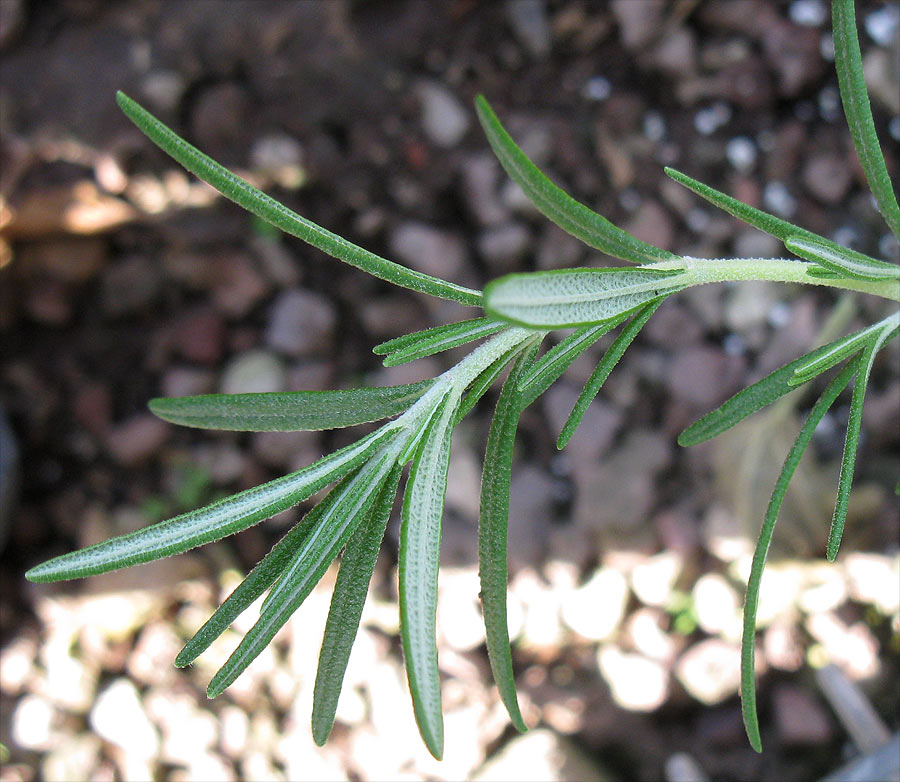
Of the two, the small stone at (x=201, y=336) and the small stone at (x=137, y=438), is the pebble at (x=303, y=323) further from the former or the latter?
the small stone at (x=137, y=438)

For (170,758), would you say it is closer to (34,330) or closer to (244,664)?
(34,330)

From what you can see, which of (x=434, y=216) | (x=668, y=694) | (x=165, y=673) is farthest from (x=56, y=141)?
(x=668, y=694)

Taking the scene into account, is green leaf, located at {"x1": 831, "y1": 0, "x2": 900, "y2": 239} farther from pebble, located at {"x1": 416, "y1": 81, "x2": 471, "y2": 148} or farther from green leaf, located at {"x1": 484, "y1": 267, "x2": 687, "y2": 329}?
pebble, located at {"x1": 416, "y1": 81, "x2": 471, "y2": 148}

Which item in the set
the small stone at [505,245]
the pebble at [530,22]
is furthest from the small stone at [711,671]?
the pebble at [530,22]

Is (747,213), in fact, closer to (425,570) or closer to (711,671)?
(425,570)

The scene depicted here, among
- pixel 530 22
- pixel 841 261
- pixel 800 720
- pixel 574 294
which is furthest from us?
pixel 530 22

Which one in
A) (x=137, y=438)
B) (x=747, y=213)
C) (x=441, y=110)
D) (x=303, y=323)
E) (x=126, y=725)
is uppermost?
(x=747, y=213)

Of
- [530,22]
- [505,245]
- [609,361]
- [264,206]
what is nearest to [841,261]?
[609,361]

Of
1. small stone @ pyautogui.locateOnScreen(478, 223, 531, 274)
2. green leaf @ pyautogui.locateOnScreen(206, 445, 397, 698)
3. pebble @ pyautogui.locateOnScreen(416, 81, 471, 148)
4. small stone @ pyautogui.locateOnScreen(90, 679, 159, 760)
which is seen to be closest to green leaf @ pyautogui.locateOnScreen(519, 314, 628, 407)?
green leaf @ pyautogui.locateOnScreen(206, 445, 397, 698)
